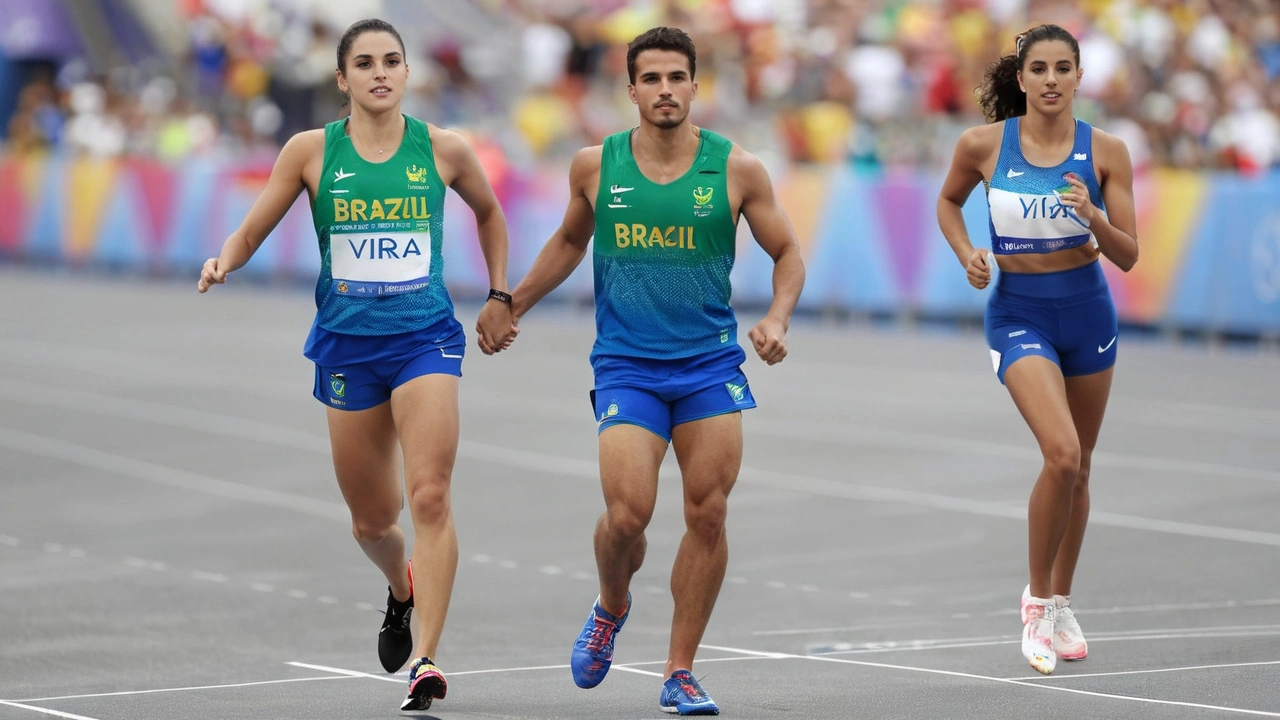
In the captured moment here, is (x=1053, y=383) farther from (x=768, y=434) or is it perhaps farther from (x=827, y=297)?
(x=827, y=297)

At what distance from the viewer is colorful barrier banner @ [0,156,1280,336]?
63.4ft

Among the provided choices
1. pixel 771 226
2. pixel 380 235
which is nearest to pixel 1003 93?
pixel 771 226

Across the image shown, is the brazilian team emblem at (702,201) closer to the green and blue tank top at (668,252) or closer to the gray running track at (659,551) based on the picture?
the green and blue tank top at (668,252)

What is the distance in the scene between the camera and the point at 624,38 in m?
28.4

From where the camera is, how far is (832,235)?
23.0 m

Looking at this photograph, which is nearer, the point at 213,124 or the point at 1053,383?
the point at 1053,383

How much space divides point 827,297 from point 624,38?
21.7 ft

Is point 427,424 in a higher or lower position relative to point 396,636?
higher

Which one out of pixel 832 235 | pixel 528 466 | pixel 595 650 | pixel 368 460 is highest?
pixel 832 235

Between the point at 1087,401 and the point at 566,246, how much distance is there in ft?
7.33

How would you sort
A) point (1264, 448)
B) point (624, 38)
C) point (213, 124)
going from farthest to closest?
point (213, 124) → point (624, 38) → point (1264, 448)

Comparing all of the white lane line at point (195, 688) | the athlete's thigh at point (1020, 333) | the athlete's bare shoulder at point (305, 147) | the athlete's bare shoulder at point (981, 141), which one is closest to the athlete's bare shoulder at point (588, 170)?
the athlete's bare shoulder at point (305, 147)

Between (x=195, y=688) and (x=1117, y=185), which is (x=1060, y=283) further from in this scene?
(x=195, y=688)

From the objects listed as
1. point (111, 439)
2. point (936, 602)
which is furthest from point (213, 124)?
point (936, 602)
